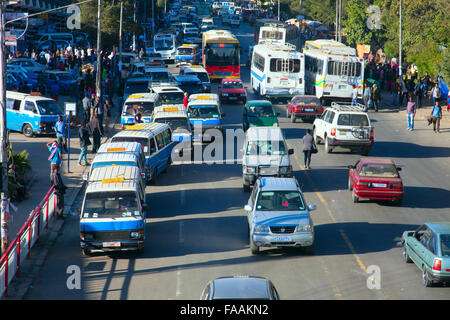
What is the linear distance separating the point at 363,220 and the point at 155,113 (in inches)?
502

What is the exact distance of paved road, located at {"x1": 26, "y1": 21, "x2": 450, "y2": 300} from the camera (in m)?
16.0

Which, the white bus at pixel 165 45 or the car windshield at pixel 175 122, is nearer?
the car windshield at pixel 175 122

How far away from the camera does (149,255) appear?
61.2 feet

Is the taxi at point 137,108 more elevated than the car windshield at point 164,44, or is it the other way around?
the car windshield at point 164,44

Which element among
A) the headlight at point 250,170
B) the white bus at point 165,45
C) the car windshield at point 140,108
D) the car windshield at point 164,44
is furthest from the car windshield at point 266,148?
the car windshield at point 164,44

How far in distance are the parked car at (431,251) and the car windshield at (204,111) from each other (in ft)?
58.9

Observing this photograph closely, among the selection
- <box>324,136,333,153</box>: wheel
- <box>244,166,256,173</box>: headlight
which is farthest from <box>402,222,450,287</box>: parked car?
<box>324,136,333,153</box>: wheel

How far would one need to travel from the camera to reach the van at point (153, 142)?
26016mm

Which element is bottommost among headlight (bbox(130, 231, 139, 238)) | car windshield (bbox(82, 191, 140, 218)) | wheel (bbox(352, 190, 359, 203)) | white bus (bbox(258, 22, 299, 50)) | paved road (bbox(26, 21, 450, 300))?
paved road (bbox(26, 21, 450, 300))

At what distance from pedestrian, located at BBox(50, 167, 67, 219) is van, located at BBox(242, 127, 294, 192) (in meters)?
6.18

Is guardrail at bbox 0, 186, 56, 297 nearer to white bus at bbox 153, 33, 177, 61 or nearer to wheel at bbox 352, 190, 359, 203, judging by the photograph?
wheel at bbox 352, 190, 359, 203

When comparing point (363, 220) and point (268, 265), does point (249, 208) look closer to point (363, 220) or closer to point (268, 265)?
point (268, 265)

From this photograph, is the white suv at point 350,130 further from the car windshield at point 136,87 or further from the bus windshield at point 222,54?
the bus windshield at point 222,54

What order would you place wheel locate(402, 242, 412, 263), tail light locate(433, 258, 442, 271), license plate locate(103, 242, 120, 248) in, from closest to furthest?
tail light locate(433, 258, 442, 271)
wheel locate(402, 242, 412, 263)
license plate locate(103, 242, 120, 248)
